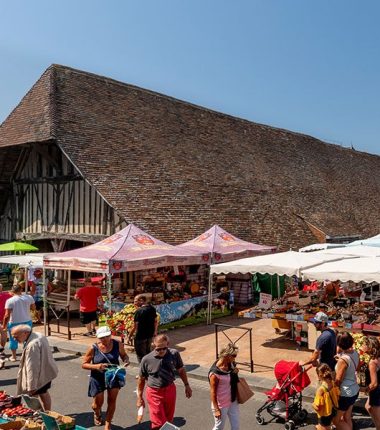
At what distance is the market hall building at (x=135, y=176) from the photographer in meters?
15.8

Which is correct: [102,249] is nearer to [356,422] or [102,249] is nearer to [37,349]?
[37,349]

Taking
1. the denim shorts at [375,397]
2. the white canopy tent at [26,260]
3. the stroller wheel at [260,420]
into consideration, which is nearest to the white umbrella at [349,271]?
the denim shorts at [375,397]

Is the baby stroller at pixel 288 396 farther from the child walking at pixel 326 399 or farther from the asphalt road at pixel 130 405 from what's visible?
the child walking at pixel 326 399

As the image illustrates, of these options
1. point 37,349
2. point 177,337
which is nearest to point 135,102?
point 177,337

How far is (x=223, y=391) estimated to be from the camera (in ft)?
16.6

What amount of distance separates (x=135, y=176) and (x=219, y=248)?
4.44m

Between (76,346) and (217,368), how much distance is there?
19.9ft

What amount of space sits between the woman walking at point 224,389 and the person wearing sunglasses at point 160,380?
1.34ft

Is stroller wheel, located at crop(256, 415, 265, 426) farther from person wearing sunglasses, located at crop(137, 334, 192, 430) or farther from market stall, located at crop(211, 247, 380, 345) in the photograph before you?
market stall, located at crop(211, 247, 380, 345)

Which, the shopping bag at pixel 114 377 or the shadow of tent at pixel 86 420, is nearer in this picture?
the shopping bag at pixel 114 377

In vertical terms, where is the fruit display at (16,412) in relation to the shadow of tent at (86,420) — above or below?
above

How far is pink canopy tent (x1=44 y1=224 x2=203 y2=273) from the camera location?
10.9m

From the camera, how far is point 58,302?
42.9 feet

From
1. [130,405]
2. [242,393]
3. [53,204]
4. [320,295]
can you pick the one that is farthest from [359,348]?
[53,204]
